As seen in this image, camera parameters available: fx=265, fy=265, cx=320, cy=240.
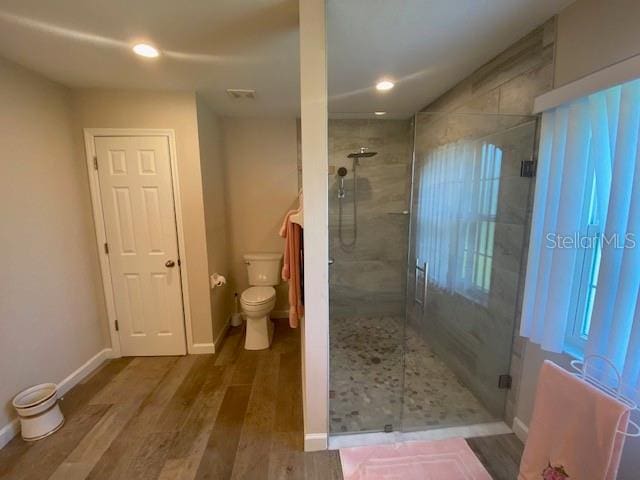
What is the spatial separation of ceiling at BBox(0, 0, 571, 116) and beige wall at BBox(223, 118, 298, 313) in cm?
78

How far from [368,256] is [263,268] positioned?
118 cm

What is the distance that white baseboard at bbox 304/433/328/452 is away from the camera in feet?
5.14

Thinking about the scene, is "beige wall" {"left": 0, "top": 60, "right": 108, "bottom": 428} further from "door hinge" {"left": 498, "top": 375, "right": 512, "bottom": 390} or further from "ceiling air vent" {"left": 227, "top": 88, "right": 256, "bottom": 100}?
"door hinge" {"left": 498, "top": 375, "right": 512, "bottom": 390}

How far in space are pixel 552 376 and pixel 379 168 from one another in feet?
6.79

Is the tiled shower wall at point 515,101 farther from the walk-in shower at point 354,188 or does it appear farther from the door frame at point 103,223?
the door frame at point 103,223

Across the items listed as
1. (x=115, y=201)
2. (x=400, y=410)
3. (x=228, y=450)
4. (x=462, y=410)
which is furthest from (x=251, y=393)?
(x=115, y=201)

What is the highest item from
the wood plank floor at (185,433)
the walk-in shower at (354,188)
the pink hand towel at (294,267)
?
the walk-in shower at (354,188)

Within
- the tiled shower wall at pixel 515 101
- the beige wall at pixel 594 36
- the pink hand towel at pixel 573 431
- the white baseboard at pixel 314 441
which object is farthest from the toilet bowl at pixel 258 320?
the beige wall at pixel 594 36

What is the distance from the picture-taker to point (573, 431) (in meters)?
1.00

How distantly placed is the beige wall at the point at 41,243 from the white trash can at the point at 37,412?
68mm

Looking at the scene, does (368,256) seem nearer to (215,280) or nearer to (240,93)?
(215,280)

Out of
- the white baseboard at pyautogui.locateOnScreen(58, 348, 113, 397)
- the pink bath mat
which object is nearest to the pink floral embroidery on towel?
→ the pink bath mat

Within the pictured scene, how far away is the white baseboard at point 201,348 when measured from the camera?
2.62m

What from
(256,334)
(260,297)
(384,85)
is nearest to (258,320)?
(256,334)
